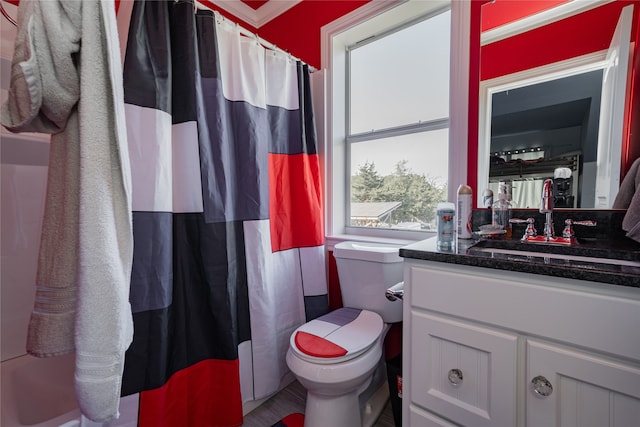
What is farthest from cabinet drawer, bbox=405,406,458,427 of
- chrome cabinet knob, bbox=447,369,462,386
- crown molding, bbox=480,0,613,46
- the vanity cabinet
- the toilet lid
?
crown molding, bbox=480,0,613,46

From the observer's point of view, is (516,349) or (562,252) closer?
(516,349)

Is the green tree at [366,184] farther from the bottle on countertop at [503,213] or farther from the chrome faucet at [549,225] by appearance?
the chrome faucet at [549,225]

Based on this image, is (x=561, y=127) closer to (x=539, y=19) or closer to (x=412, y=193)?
(x=539, y=19)

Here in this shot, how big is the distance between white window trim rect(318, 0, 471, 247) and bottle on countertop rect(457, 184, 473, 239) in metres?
0.28

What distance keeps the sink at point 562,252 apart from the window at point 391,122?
58cm

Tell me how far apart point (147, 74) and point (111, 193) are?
66cm

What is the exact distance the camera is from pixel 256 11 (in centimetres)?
212

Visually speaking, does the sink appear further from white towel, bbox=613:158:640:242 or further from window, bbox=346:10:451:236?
window, bbox=346:10:451:236

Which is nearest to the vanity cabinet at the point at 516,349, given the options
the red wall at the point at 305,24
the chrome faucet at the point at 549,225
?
the chrome faucet at the point at 549,225

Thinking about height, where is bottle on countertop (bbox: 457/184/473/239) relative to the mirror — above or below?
below

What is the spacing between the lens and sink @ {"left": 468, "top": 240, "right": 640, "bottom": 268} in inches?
30.4

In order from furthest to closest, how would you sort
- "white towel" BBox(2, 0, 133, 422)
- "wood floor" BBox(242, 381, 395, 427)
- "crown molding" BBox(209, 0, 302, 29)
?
"crown molding" BBox(209, 0, 302, 29), "wood floor" BBox(242, 381, 395, 427), "white towel" BBox(2, 0, 133, 422)

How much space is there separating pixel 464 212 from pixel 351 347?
2.34ft

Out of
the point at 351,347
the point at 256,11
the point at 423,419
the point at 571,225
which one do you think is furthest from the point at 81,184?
the point at 256,11
